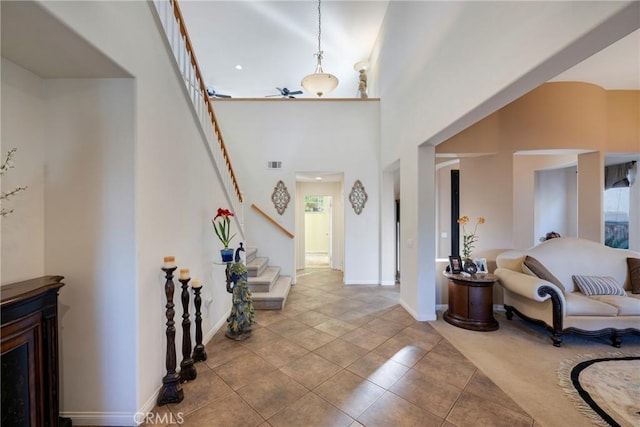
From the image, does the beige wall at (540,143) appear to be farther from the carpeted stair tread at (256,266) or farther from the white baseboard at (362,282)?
the carpeted stair tread at (256,266)

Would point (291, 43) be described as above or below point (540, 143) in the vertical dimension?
above

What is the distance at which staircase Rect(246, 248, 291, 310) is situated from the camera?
381 centimetres

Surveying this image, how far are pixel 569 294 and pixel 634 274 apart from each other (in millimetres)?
1120

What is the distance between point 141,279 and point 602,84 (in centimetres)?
677

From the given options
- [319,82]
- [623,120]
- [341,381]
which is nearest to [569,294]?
[341,381]

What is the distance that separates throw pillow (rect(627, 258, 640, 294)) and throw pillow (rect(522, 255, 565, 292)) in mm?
988

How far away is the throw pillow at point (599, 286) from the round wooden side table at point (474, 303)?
102 cm

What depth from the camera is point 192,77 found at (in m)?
2.63

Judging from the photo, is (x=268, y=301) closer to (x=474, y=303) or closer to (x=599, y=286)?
(x=474, y=303)

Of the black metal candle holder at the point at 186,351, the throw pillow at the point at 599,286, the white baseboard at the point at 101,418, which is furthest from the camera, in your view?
the throw pillow at the point at 599,286

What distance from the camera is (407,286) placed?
3.77 m

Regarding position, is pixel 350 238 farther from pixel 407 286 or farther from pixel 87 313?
pixel 87 313

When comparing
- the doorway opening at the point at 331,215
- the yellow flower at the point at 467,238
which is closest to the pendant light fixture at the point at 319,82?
the doorway opening at the point at 331,215
